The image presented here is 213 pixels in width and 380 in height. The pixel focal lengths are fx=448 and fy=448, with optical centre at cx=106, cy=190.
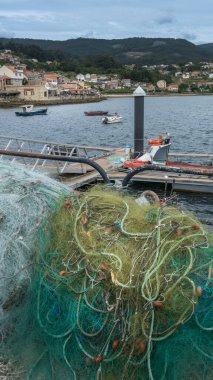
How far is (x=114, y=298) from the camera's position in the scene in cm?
300

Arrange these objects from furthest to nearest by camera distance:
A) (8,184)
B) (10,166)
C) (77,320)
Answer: (10,166)
(8,184)
(77,320)

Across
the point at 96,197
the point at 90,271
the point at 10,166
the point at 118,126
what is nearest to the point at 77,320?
the point at 90,271

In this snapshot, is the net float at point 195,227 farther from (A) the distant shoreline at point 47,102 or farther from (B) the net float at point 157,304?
(A) the distant shoreline at point 47,102

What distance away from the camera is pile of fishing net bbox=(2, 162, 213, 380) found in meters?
2.82

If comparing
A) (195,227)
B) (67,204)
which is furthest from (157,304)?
(67,204)

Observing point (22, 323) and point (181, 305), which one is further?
point (22, 323)

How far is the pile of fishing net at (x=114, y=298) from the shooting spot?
111 inches

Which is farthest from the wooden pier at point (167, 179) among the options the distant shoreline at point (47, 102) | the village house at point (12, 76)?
the village house at point (12, 76)

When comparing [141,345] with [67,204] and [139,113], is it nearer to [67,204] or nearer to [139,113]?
[67,204]

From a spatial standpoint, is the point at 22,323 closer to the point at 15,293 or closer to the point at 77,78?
the point at 15,293

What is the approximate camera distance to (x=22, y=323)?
11.9 ft

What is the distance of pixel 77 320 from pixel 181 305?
761 mm

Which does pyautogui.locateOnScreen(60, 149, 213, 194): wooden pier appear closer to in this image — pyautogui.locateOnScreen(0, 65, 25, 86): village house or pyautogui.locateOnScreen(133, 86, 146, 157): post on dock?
pyautogui.locateOnScreen(133, 86, 146, 157): post on dock

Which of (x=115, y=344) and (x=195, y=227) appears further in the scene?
(x=195, y=227)
